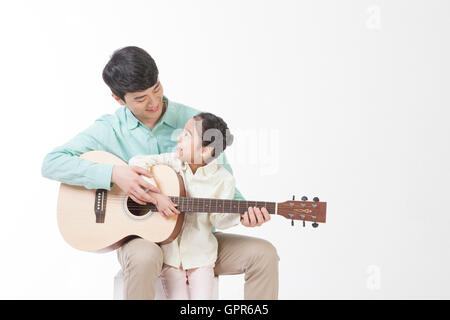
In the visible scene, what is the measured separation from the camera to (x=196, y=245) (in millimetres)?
2035

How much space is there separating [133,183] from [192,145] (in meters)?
0.28

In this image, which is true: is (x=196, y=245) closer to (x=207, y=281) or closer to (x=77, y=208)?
(x=207, y=281)

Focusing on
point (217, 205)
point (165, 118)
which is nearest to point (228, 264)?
point (217, 205)

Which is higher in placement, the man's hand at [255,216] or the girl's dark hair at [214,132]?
the girl's dark hair at [214,132]

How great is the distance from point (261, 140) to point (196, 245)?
3.83ft

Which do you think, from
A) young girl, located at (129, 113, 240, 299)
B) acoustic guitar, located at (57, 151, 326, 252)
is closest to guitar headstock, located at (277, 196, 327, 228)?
acoustic guitar, located at (57, 151, 326, 252)

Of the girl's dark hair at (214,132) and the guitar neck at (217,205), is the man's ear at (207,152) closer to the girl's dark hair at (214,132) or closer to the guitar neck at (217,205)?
the girl's dark hair at (214,132)

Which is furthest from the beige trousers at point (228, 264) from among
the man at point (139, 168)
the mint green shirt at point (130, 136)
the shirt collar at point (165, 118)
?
the shirt collar at point (165, 118)

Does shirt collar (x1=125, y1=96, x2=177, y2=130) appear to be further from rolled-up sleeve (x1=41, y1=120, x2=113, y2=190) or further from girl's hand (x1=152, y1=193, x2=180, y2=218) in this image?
girl's hand (x1=152, y1=193, x2=180, y2=218)

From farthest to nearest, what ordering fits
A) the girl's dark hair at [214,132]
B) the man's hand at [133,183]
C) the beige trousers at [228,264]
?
the girl's dark hair at [214,132]
the man's hand at [133,183]
the beige trousers at [228,264]

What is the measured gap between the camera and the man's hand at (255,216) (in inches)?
75.6

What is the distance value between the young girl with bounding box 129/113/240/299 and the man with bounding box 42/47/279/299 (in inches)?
3.4

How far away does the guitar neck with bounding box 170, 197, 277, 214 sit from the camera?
1.94 meters
